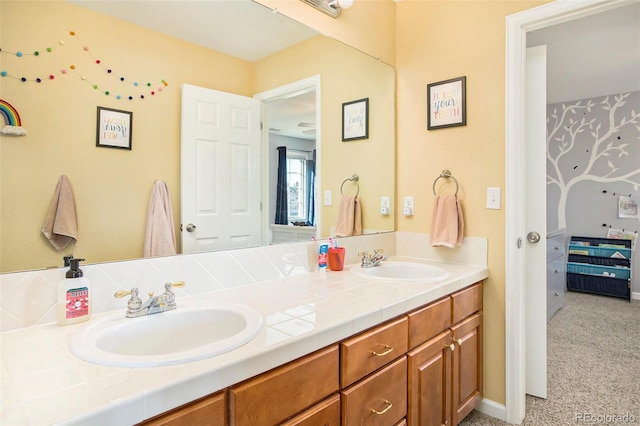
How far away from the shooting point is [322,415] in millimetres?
993

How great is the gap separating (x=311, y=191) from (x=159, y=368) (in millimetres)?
1275

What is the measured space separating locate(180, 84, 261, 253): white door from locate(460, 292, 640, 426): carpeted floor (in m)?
1.58

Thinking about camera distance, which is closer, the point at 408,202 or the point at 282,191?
the point at 282,191

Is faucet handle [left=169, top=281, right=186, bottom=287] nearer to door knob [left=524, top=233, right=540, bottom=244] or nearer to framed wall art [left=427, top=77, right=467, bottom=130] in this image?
framed wall art [left=427, top=77, right=467, bottom=130]

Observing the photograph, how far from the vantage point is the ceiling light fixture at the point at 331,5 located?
177 centimetres

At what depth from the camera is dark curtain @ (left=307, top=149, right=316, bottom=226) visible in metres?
1.86

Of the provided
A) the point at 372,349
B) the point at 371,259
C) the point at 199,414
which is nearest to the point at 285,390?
A: the point at 199,414

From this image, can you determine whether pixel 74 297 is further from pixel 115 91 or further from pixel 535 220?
pixel 535 220

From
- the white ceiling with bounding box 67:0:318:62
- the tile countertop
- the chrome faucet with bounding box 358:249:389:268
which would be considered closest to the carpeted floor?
the chrome faucet with bounding box 358:249:389:268

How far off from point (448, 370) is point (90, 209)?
61.0 inches

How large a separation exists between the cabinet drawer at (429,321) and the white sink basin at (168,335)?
25.3 inches

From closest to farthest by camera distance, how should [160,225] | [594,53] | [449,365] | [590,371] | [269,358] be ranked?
[269,358] < [160,225] < [449,365] < [590,371] < [594,53]

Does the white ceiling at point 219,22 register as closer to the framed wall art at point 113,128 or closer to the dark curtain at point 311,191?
the framed wall art at point 113,128

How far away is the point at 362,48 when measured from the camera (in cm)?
209
